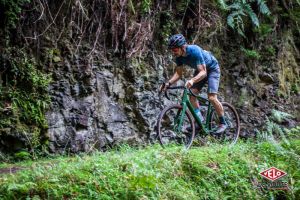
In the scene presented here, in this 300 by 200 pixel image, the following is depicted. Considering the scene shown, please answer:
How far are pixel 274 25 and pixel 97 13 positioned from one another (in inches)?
232

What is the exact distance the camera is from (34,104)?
7500 mm

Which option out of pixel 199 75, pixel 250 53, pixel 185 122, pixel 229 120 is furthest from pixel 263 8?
pixel 185 122

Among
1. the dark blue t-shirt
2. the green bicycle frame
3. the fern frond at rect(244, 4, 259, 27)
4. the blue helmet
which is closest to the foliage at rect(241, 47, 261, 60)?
the fern frond at rect(244, 4, 259, 27)

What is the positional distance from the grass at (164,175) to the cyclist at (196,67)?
1107mm

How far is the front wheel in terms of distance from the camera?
7.17 metres

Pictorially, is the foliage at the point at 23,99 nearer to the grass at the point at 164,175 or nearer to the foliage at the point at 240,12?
the grass at the point at 164,175

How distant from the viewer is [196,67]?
7395 mm

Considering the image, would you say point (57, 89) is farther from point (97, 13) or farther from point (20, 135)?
point (97, 13)

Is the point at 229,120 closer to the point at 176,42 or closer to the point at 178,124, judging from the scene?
the point at 178,124

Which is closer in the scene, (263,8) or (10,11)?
(10,11)

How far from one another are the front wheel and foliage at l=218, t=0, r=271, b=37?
3742 mm

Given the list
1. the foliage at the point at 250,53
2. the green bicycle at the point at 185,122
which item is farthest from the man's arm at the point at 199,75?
the foliage at the point at 250,53

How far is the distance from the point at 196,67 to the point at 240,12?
12.2 ft

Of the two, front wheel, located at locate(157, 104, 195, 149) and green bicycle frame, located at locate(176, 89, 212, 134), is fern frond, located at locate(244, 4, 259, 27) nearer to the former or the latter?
green bicycle frame, located at locate(176, 89, 212, 134)
